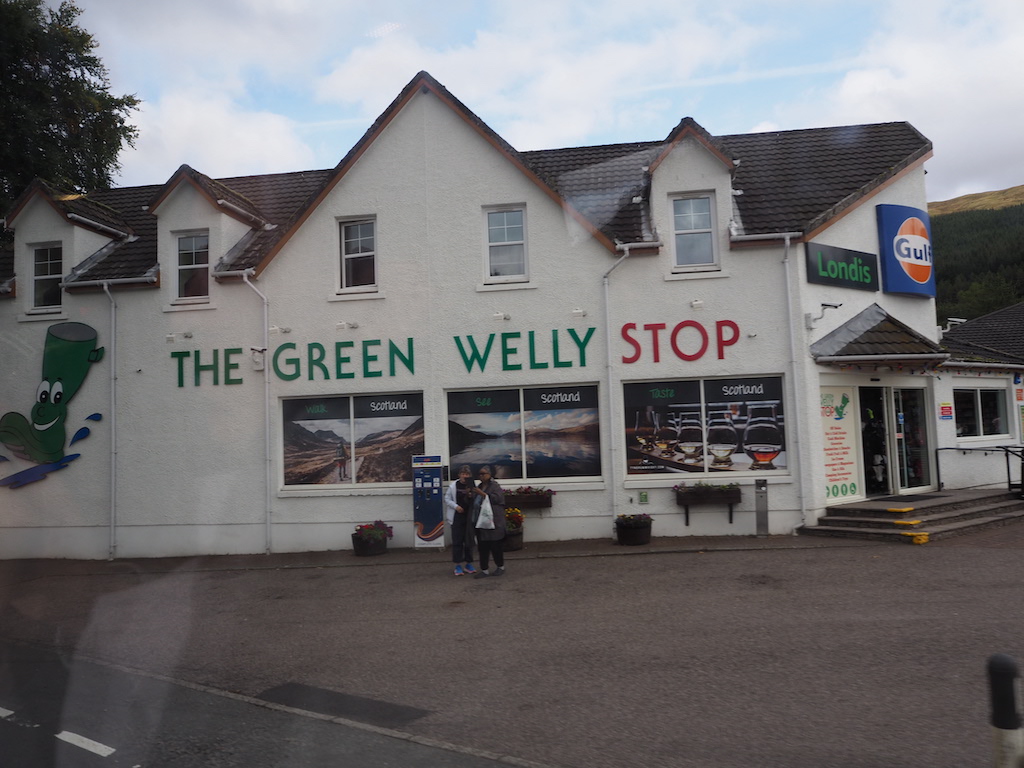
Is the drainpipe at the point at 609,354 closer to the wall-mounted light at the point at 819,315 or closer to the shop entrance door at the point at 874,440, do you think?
the wall-mounted light at the point at 819,315

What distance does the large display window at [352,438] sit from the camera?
1551cm

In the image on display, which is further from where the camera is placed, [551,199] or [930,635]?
[551,199]

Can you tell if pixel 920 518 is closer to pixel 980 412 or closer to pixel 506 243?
pixel 980 412

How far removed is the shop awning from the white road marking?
12533 millimetres

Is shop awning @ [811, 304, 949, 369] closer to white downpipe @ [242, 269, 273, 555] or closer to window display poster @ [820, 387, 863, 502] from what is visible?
window display poster @ [820, 387, 863, 502]

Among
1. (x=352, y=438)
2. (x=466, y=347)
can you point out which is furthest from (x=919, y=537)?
(x=352, y=438)

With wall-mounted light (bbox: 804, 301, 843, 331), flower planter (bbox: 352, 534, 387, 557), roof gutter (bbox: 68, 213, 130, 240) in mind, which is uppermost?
roof gutter (bbox: 68, 213, 130, 240)

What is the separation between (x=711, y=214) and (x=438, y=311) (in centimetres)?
535

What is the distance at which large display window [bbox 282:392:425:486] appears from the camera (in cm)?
1551

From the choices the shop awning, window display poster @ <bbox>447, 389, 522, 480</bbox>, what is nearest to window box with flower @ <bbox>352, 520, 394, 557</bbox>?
window display poster @ <bbox>447, 389, 522, 480</bbox>

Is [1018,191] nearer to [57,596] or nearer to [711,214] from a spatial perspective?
[711,214]

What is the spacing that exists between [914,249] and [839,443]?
15.1ft

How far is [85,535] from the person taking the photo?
16125 mm

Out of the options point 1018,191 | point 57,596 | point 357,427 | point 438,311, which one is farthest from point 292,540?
point 1018,191
